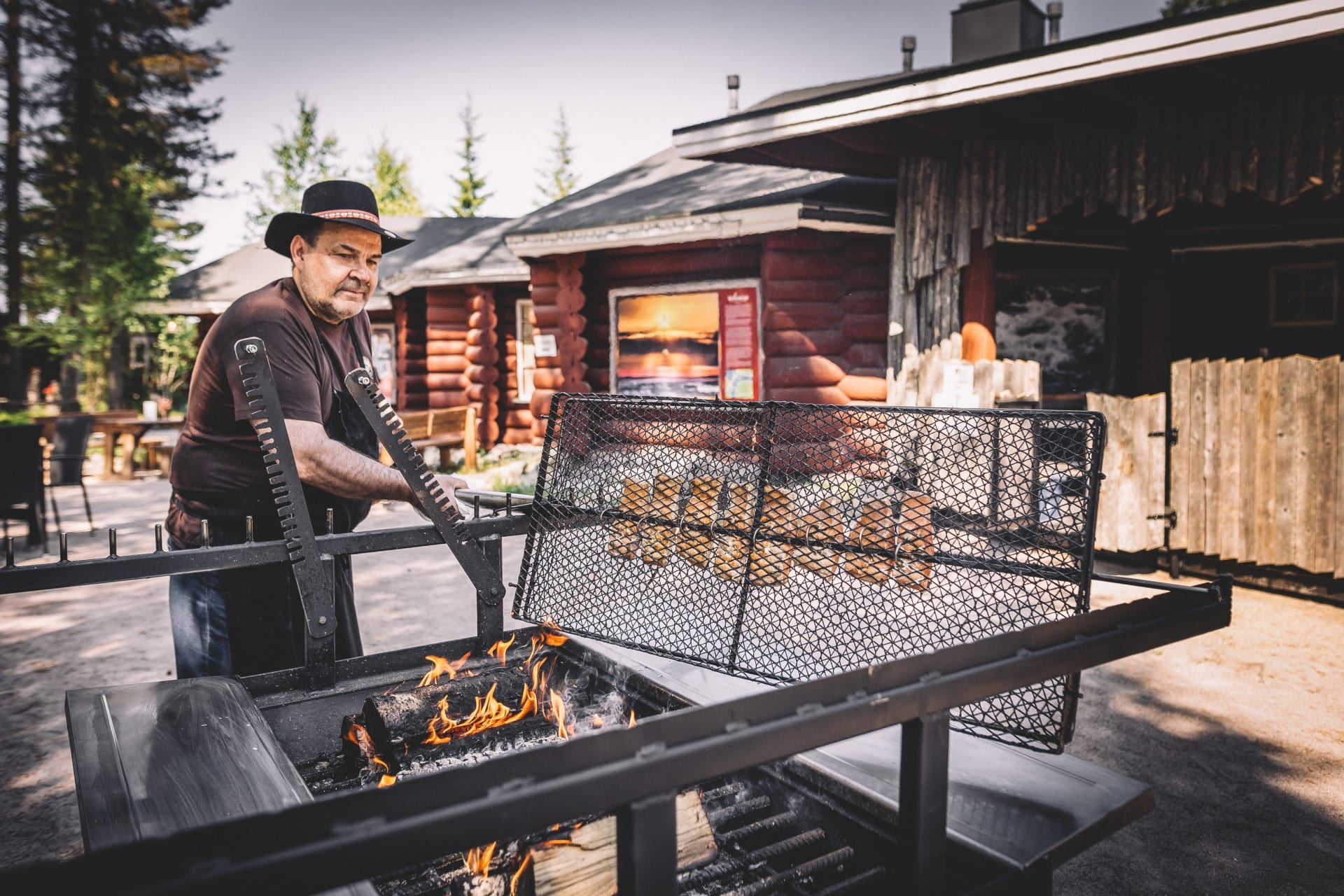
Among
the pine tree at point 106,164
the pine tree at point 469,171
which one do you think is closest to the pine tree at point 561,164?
the pine tree at point 469,171

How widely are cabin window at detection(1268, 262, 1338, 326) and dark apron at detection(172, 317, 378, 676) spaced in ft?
32.0

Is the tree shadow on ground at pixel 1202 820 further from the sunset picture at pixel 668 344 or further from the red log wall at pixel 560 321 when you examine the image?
the red log wall at pixel 560 321

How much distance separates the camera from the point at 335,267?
249 centimetres

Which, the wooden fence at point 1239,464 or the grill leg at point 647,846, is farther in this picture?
the wooden fence at point 1239,464

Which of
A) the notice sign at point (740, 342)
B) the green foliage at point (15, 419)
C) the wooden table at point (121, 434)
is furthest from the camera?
the green foliage at point (15, 419)

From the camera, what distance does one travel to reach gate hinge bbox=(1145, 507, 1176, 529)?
6074mm

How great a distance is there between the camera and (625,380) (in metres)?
11.0

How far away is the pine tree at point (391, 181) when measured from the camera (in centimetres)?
4166

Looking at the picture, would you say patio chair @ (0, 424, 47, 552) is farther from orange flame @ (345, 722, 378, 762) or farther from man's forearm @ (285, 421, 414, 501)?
orange flame @ (345, 722, 378, 762)

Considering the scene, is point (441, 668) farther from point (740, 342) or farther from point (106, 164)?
point (106, 164)

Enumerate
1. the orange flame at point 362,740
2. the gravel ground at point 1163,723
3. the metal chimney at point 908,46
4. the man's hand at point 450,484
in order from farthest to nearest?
the metal chimney at point 908,46 < the gravel ground at point 1163,723 < the man's hand at point 450,484 < the orange flame at point 362,740

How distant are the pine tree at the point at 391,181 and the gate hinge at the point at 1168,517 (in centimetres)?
4100

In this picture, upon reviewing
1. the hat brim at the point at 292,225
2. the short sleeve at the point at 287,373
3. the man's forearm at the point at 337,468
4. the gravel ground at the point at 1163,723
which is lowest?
the gravel ground at the point at 1163,723

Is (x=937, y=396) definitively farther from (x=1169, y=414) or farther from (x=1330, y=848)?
(x=1330, y=848)
